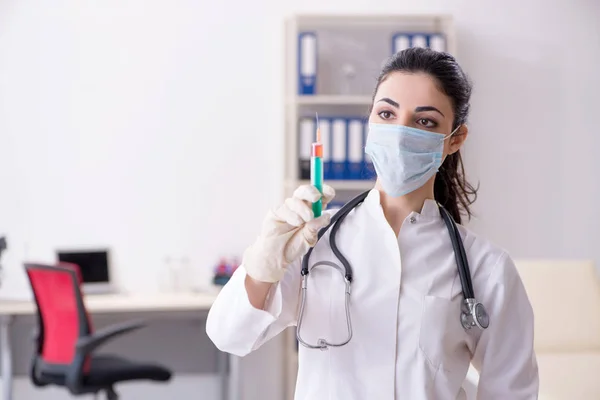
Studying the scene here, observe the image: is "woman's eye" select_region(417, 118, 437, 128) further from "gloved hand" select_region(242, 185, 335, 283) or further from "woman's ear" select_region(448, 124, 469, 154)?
"gloved hand" select_region(242, 185, 335, 283)

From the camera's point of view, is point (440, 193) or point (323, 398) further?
point (440, 193)

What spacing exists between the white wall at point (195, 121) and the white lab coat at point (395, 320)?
95.6 inches

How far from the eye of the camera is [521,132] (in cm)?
399

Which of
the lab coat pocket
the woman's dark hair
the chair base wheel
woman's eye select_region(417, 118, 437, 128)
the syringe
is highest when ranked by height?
the woman's dark hair

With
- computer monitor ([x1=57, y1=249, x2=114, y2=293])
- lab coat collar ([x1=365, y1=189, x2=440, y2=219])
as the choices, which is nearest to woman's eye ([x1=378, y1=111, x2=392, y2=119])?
lab coat collar ([x1=365, y1=189, x2=440, y2=219])

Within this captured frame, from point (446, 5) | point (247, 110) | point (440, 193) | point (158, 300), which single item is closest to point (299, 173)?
point (247, 110)

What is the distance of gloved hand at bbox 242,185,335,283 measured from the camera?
4.12 ft

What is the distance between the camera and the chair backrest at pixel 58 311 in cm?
295

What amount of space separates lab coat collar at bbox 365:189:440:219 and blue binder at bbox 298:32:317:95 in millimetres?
2136

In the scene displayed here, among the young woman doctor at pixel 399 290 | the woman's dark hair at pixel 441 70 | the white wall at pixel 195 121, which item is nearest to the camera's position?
the young woman doctor at pixel 399 290

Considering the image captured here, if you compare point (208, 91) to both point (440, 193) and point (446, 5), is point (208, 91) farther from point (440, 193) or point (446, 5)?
point (440, 193)

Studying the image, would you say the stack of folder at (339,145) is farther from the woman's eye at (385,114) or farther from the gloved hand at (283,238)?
the gloved hand at (283,238)

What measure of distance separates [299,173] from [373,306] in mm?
2272

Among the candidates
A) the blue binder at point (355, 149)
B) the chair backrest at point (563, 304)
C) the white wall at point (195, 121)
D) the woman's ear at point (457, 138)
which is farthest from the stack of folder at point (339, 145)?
the woman's ear at point (457, 138)
